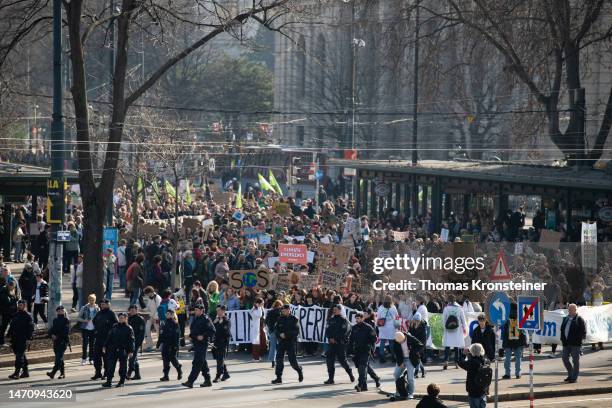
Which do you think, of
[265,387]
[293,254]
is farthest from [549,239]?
[265,387]

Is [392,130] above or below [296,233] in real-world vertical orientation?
above

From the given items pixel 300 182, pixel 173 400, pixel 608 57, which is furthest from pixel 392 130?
pixel 173 400

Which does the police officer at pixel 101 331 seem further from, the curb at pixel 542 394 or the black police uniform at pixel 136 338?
the curb at pixel 542 394

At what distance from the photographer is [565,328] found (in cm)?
2127

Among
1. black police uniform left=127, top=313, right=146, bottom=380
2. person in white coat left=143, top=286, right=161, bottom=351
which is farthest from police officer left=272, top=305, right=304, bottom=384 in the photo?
person in white coat left=143, top=286, right=161, bottom=351

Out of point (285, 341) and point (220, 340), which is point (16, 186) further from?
point (285, 341)

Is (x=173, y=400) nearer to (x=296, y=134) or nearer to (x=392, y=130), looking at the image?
(x=392, y=130)

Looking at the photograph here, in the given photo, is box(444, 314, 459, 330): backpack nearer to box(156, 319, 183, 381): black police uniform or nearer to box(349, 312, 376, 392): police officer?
box(349, 312, 376, 392): police officer

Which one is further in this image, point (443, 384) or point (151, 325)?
point (151, 325)

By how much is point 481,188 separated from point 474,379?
26.2 m

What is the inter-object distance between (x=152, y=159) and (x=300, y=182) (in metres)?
24.9

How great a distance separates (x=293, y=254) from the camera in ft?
98.4

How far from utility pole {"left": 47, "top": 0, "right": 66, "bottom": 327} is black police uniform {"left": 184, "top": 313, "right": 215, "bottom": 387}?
189 inches

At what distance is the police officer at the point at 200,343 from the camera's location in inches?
801
